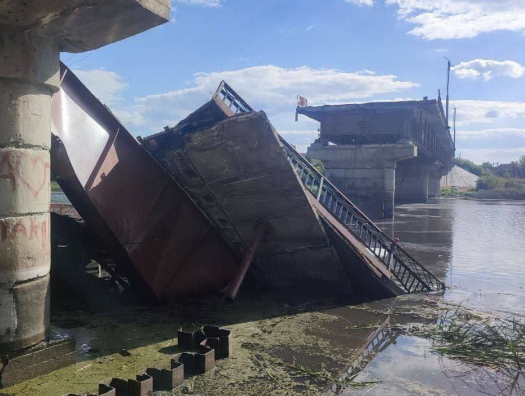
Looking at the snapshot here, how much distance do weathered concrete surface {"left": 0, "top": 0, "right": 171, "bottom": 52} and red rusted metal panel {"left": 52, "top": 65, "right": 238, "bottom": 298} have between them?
138 cm

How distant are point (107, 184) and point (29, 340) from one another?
2.68 metres

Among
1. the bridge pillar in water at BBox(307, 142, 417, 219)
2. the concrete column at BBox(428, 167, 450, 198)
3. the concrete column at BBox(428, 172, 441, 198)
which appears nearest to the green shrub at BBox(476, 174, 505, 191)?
the concrete column at BBox(428, 167, 450, 198)

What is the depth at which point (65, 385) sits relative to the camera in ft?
16.5

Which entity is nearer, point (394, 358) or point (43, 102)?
point (43, 102)

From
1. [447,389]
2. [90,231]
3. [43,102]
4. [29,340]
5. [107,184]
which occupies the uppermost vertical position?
[43,102]

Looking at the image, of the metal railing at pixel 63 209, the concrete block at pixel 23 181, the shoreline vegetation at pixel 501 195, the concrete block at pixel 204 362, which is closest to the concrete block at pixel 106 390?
the concrete block at pixel 204 362

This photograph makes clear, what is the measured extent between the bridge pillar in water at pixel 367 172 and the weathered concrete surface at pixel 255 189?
19947mm

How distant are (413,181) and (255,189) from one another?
45.3 meters

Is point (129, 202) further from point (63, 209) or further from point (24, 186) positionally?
point (63, 209)

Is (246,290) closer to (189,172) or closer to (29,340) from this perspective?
(189,172)

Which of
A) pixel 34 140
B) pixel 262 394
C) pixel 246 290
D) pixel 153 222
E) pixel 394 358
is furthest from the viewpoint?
pixel 246 290

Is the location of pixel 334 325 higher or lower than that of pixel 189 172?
lower

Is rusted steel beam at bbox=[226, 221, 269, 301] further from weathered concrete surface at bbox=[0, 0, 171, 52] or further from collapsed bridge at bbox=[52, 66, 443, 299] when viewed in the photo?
weathered concrete surface at bbox=[0, 0, 171, 52]

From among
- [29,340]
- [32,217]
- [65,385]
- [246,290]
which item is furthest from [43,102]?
[246,290]
